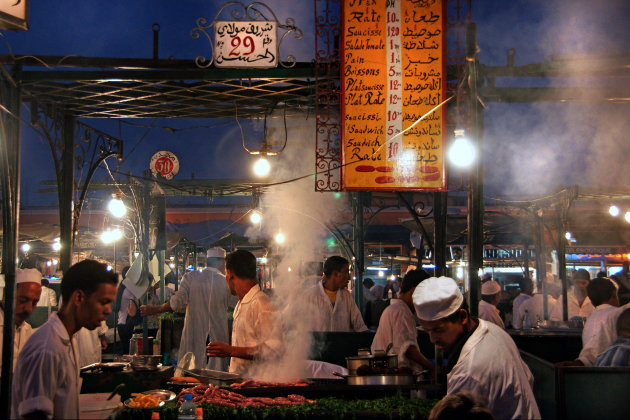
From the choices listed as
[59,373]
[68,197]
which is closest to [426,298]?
[59,373]

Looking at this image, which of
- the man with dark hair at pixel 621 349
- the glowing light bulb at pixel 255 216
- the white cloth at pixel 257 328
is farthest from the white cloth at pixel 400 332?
the glowing light bulb at pixel 255 216

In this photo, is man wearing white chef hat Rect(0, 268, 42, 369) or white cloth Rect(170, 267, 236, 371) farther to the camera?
white cloth Rect(170, 267, 236, 371)

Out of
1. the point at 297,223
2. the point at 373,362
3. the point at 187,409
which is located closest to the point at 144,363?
the point at 187,409

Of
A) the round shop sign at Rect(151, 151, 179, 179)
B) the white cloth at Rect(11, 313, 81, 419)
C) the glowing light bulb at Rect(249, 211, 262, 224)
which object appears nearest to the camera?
the white cloth at Rect(11, 313, 81, 419)

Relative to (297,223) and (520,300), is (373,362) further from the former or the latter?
(520,300)

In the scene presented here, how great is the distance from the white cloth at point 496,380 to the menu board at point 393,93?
11.7ft

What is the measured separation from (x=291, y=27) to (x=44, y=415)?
17.7 feet

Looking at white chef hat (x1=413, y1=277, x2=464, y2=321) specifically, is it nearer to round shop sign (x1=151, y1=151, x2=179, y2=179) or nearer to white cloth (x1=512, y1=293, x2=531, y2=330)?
white cloth (x1=512, y1=293, x2=531, y2=330)

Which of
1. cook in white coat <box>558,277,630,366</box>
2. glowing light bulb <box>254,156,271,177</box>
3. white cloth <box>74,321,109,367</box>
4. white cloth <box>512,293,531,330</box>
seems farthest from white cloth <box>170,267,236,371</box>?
white cloth <box>512,293,531,330</box>

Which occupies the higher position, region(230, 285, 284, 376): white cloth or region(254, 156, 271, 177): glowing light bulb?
region(254, 156, 271, 177): glowing light bulb

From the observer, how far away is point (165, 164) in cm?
1591

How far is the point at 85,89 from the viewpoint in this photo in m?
7.04

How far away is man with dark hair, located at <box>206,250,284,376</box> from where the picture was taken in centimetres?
503

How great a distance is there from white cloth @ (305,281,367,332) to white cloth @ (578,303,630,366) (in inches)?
111
